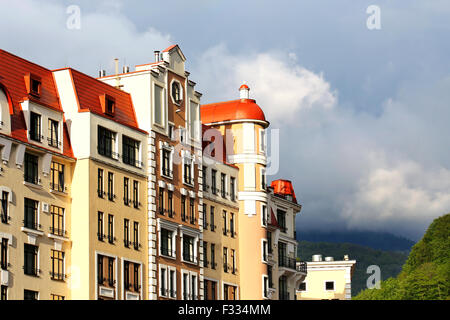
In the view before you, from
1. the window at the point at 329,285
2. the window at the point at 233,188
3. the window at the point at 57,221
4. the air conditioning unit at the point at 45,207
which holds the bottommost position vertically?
the window at the point at 329,285

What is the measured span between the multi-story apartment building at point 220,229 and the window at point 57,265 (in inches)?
646

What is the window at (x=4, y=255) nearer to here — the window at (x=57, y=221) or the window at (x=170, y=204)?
the window at (x=57, y=221)

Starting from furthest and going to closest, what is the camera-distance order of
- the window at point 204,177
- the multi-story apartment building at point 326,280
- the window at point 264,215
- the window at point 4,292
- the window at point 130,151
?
1. the multi-story apartment building at point 326,280
2. the window at point 264,215
3. the window at point 204,177
4. the window at point 130,151
5. the window at point 4,292

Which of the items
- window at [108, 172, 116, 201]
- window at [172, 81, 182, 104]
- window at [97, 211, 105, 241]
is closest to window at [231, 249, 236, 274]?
window at [172, 81, 182, 104]

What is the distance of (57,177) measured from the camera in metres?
65.6

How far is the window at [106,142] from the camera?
67.9m

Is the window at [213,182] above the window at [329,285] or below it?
above

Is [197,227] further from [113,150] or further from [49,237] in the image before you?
[49,237]

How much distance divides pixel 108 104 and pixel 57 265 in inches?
484

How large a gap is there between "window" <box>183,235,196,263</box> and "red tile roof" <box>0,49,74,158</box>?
13533 millimetres

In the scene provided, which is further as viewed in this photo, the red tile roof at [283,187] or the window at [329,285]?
the window at [329,285]

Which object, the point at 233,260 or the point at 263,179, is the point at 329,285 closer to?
the point at 263,179

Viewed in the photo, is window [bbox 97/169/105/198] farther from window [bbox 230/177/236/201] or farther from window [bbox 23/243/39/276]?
window [bbox 230/177/236/201]

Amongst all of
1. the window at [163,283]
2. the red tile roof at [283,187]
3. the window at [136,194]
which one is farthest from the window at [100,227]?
the red tile roof at [283,187]
